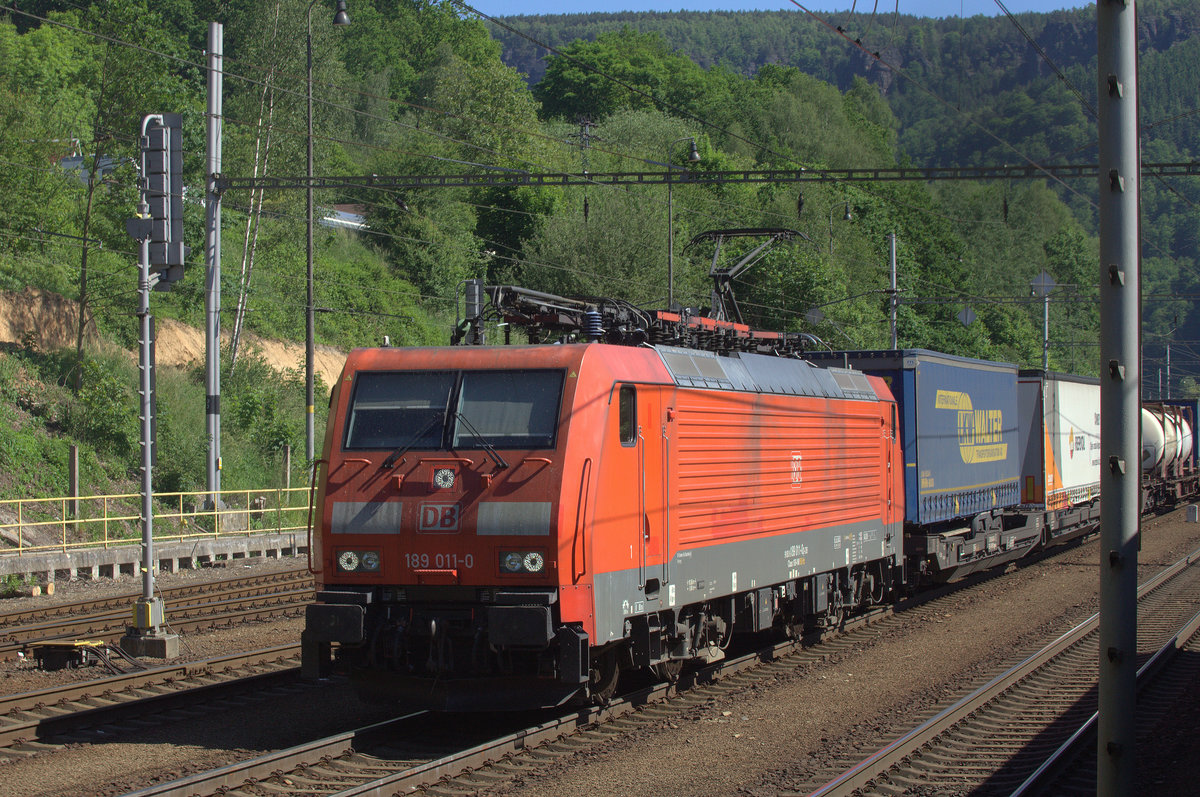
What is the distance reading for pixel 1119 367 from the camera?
14.9ft

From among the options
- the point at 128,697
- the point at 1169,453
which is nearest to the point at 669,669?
the point at 128,697

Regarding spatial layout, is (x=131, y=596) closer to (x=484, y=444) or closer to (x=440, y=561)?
(x=440, y=561)

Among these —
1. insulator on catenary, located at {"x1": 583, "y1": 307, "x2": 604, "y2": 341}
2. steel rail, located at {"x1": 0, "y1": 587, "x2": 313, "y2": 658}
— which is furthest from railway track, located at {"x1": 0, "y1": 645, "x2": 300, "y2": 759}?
insulator on catenary, located at {"x1": 583, "y1": 307, "x2": 604, "y2": 341}

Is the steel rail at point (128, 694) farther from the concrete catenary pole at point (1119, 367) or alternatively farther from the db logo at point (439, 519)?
the concrete catenary pole at point (1119, 367)

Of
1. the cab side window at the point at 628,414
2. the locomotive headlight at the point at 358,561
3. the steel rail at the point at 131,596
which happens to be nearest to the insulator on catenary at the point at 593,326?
the cab side window at the point at 628,414

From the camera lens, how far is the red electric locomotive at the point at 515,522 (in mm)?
8750

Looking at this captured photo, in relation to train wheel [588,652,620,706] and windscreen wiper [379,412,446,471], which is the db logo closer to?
windscreen wiper [379,412,446,471]

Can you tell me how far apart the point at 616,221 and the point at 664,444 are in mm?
35032

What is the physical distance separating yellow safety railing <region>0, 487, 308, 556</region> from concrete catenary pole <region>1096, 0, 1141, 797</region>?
1761 cm

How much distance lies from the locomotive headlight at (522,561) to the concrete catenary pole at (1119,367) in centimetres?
477

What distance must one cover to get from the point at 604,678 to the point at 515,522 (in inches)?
78.9

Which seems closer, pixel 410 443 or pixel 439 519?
pixel 439 519

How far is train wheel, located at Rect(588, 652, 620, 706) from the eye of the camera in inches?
384

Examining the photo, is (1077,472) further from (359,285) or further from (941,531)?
(359,285)
